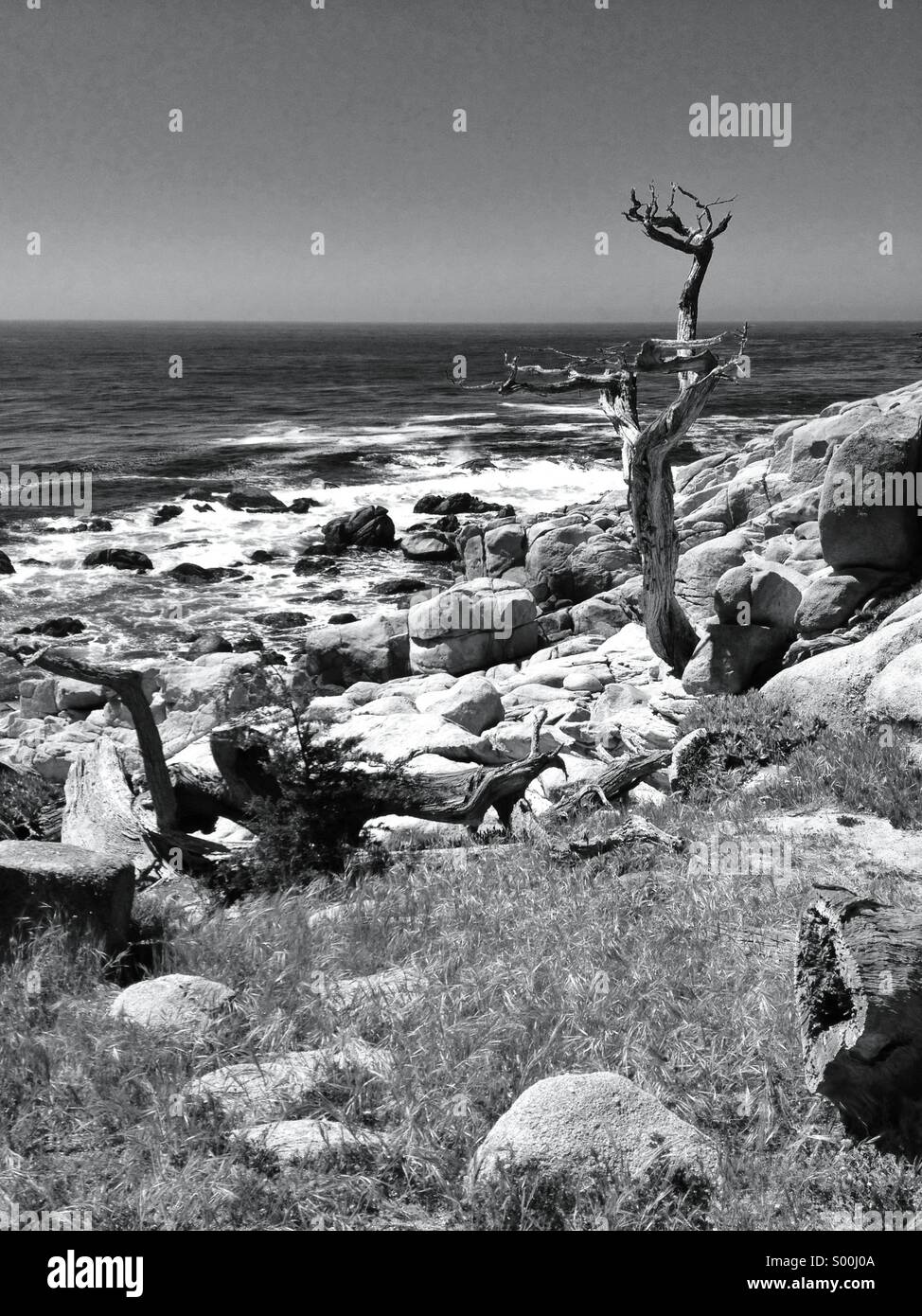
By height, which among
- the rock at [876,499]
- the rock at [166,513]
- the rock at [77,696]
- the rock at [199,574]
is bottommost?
the rock at [77,696]

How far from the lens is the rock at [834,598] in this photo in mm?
13086

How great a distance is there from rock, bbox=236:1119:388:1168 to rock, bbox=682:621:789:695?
10744 mm

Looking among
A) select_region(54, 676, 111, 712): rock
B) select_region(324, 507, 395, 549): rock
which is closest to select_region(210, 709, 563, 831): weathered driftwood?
select_region(54, 676, 111, 712): rock

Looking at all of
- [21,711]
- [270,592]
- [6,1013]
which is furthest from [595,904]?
[270,592]

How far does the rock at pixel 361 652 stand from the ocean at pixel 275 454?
A: 429 centimetres

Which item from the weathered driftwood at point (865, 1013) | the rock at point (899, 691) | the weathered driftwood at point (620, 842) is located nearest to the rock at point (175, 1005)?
the weathered driftwood at point (865, 1013)

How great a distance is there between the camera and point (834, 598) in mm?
13125

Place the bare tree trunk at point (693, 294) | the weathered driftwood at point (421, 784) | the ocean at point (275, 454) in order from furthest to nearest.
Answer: the ocean at point (275, 454) < the bare tree trunk at point (693, 294) < the weathered driftwood at point (421, 784)

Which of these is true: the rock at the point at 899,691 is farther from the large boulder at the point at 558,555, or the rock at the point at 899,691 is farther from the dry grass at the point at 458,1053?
the large boulder at the point at 558,555

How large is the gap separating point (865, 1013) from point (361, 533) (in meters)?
30.8

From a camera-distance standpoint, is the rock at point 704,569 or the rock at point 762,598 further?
the rock at point 704,569

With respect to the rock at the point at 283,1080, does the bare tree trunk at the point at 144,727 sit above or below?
above

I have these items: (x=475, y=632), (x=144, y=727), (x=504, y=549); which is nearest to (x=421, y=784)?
(x=144, y=727)

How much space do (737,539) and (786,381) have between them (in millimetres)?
Result: 65441
